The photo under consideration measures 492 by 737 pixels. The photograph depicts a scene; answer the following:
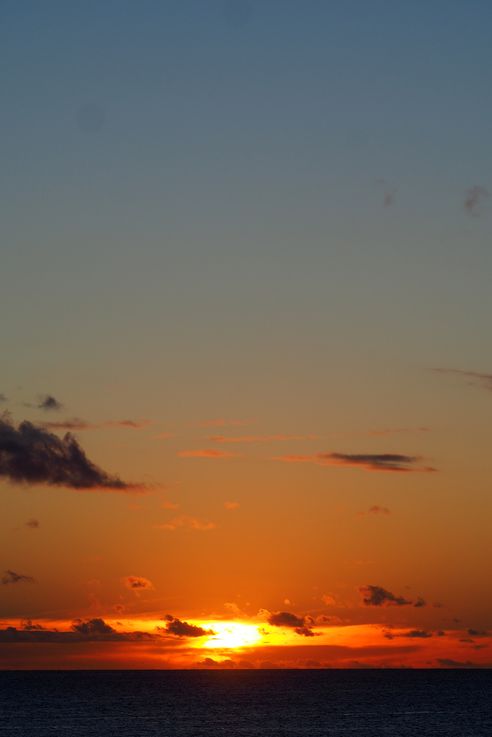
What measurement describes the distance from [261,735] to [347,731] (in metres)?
17.4

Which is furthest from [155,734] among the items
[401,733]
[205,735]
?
[401,733]

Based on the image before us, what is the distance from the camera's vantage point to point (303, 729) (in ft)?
654

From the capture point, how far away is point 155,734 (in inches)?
7461

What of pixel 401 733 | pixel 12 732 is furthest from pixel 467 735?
pixel 12 732

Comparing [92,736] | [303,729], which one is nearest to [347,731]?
[303,729]

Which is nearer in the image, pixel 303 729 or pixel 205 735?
pixel 205 735

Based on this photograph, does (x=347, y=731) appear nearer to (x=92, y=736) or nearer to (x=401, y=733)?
(x=401, y=733)

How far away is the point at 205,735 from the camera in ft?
609

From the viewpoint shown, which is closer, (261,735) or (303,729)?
(261,735)

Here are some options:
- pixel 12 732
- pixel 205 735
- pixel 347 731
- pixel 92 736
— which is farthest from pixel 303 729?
pixel 12 732

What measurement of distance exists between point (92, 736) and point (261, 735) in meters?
27.9

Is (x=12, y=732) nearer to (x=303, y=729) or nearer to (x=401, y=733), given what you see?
(x=303, y=729)

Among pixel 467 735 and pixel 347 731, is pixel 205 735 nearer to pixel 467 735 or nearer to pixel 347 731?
pixel 347 731

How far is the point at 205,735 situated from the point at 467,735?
144 feet
